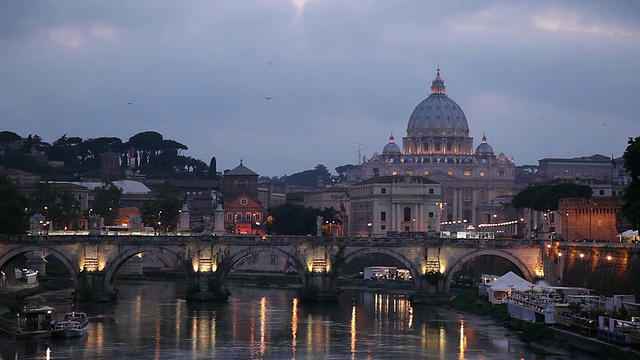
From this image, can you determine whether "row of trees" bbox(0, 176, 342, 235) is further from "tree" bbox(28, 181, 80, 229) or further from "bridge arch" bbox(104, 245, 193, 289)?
"bridge arch" bbox(104, 245, 193, 289)

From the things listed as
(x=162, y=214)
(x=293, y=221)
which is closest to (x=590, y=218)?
(x=162, y=214)

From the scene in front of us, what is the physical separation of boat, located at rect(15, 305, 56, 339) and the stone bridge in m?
24.7

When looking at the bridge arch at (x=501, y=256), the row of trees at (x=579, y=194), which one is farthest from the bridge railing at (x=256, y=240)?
the row of trees at (x=579, y=194)

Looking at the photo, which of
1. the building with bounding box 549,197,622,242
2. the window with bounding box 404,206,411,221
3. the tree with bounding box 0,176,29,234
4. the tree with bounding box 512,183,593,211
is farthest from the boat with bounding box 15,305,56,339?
the window with bounding box 404,206,411,221

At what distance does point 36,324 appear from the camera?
78.9 metres

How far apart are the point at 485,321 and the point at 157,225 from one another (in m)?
69.5

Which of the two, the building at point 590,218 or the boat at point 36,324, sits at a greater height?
the building at point 590,218

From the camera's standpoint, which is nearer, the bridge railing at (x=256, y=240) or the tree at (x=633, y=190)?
A: the tree at (x=633, y=190)

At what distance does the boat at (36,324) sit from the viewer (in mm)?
77625

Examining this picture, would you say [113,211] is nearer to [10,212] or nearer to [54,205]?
[54,205]

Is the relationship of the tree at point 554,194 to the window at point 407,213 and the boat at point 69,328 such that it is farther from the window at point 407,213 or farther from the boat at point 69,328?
the boat at point 69,328

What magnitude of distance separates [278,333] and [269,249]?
24.2 m

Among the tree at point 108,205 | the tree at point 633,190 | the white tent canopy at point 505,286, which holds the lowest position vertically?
the white tent canopy at point 505,286

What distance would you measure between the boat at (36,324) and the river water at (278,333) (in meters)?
0.70
